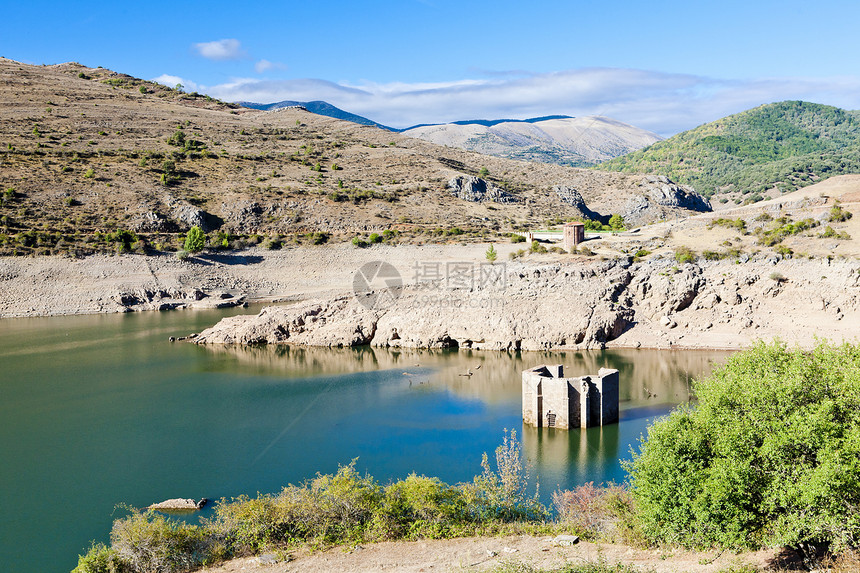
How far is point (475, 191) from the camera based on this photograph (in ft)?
301

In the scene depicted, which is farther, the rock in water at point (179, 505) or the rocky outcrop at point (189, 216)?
the rocky outcrop at point (189, 216)

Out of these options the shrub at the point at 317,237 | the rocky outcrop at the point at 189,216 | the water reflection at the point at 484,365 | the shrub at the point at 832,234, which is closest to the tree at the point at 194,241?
the rocky outcrop at the point at 189,216

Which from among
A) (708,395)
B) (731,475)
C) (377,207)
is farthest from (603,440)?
(377,207)

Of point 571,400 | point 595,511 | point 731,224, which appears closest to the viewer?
point 595,511

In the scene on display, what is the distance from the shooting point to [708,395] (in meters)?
17.7

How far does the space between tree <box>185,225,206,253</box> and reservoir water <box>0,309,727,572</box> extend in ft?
71.9

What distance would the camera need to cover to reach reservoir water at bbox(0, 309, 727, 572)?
78.0 ft

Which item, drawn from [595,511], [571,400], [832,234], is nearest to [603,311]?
[571,400]

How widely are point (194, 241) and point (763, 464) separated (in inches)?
2480

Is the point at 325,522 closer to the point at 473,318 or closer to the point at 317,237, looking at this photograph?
the point at 473,318

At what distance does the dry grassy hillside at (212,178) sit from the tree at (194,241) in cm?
296

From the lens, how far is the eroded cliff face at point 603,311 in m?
41.7

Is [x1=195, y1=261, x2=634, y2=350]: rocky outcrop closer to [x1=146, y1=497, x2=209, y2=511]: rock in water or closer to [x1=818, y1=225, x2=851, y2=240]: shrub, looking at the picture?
[x1=818, y1=225, x2=851, y2=240]: shrub

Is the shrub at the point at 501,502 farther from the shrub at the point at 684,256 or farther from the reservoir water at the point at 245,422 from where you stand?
the shrub at the point at 684,256
